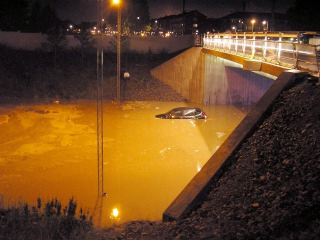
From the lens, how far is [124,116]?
28938 millimetres

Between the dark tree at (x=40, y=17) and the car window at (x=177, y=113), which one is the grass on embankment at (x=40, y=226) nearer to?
the car window at (x=177, y=113)

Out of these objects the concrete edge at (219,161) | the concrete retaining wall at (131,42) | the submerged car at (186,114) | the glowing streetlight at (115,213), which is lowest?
the glowing streetlight at (115,213)

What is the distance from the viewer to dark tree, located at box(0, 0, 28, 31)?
5634 cm

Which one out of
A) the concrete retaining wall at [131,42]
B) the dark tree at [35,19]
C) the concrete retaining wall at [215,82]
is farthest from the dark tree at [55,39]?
the dark tree at [35,19]

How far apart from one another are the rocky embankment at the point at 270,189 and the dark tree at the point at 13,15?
2137 inches

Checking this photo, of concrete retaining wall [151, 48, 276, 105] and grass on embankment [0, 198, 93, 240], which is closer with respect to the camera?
grass on embankment [0, 198, 93, 240]

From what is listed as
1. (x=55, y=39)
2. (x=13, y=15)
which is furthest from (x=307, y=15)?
(x=13, y=15)

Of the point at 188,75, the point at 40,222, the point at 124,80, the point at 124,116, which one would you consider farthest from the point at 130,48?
the point at 40,222

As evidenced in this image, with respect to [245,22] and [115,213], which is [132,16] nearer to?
[245,22]

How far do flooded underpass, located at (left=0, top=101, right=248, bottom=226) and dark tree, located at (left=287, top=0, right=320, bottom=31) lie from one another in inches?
820

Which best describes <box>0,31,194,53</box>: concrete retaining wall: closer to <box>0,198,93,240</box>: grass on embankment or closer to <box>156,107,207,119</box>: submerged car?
<box>156,107,207,119</box>: submerged car

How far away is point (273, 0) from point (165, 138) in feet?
88.8

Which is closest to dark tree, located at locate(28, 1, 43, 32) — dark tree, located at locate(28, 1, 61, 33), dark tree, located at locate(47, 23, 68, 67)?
dark tree, located at locate(28, 1, 61, 33)

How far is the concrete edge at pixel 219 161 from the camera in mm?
8258
